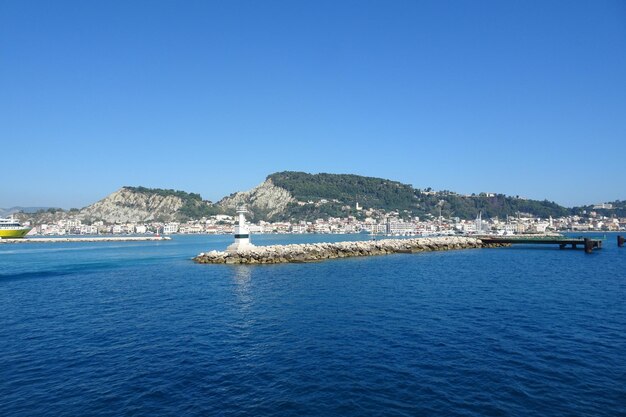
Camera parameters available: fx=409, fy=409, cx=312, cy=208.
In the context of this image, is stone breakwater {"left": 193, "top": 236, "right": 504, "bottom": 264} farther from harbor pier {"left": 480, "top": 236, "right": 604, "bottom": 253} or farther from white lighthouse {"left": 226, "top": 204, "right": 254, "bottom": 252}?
harbor pier {"left": 480, "top": 236, "right": 604, "bottom": 253}

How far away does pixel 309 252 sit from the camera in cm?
5953

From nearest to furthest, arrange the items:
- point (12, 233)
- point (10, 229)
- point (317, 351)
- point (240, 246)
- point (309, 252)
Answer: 1. point (317, 351)
2. point (240, 246)
3. point (309, 252)
4. point (10, 229)
5. point (12, 233)

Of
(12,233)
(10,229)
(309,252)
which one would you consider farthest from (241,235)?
(12,233)

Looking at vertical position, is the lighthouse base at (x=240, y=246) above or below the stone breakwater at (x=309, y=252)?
above

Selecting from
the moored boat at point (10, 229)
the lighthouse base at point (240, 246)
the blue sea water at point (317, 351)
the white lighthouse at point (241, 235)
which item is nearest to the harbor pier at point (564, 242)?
the blue sea water at point (317, 351)

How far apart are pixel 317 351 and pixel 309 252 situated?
140 feet

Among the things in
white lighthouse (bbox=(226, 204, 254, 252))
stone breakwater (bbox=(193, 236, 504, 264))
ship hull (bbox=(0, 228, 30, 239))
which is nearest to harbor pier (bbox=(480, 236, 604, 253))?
stone breakwater (bbox=(193, 236, 504, 264))

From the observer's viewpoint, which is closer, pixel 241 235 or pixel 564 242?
pixel 241 235

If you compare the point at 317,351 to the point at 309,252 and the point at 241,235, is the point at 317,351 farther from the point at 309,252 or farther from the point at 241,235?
the point at 241,235

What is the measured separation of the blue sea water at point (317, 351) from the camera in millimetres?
12219

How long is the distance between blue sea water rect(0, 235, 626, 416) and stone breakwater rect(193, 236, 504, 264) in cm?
2151

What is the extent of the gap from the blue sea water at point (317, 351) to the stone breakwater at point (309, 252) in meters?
21.5

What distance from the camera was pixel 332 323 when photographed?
2170cm

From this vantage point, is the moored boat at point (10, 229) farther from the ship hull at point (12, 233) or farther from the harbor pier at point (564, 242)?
the harbor pier at point (564, 242)
